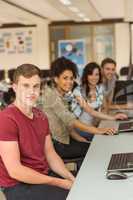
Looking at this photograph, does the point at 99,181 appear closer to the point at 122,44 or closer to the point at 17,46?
the point at 122,44

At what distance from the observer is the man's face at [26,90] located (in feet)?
7.23

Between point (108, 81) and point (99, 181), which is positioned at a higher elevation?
point (108, 81)

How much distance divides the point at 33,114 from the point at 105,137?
0.86 m

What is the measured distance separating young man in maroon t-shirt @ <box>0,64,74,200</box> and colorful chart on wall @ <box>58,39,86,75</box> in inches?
343

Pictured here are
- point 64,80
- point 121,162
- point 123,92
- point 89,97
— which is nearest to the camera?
point 121,162

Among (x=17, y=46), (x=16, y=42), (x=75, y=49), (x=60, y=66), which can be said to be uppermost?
(x=16, y=42)

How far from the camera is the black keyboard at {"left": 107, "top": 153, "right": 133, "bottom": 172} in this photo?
203cm

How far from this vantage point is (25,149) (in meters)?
2.16

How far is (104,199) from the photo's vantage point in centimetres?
166

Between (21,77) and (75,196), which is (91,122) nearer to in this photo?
(21,77)

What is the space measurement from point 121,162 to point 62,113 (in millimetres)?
1071

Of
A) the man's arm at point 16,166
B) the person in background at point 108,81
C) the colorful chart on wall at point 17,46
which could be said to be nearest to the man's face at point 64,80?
the man's arm at point 16,166

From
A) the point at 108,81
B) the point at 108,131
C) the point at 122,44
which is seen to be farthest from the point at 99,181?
the point at 122,44

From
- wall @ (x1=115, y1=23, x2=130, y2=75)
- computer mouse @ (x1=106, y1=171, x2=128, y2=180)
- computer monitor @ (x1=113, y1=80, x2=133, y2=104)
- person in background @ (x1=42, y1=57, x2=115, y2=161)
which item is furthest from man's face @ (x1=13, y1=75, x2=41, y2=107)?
wall @ (x1=115, y1=23, x2=130, y2=75)
